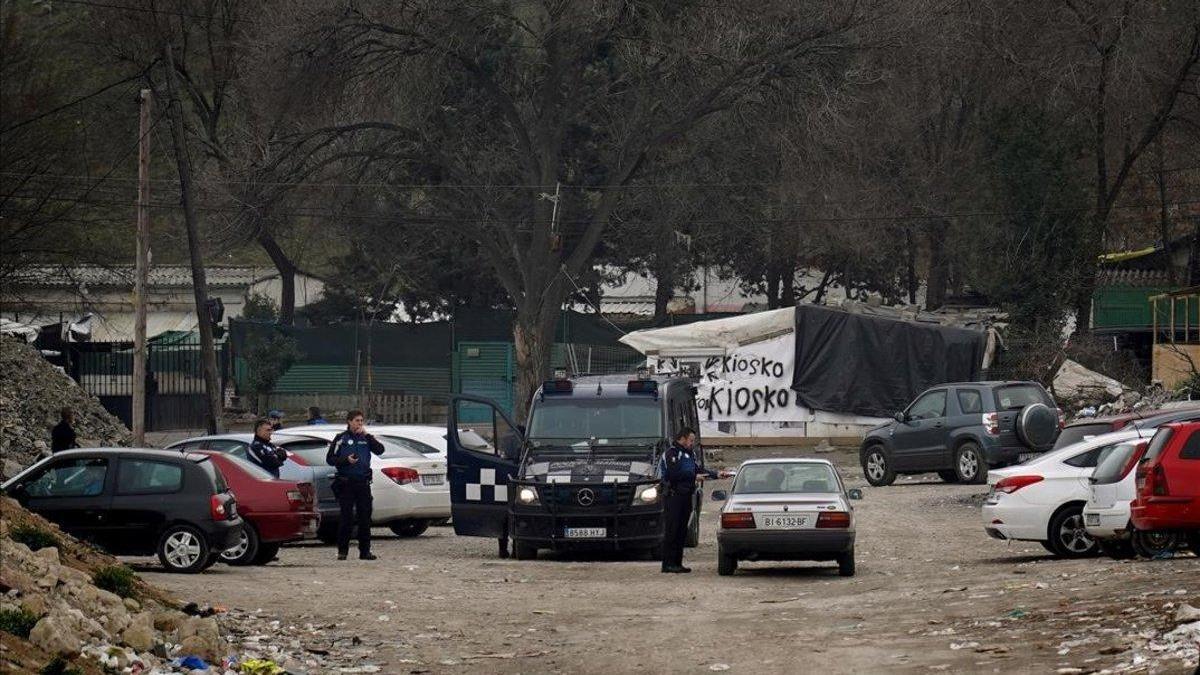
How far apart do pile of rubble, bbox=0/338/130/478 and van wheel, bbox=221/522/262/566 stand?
1278cm

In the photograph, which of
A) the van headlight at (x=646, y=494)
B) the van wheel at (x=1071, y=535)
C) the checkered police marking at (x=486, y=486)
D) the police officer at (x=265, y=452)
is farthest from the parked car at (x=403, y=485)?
the van wheel at (x=1071, y=535)

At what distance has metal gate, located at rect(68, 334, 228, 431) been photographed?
51250 mm

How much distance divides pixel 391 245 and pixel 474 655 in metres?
44.6

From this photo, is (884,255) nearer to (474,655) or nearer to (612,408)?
(612,408)

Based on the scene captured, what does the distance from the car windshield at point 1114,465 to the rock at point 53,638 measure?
1151 centimetres

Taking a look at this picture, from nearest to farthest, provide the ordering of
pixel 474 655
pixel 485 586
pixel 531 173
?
1. pixel 474 655
2. pixel 485 586
3. pixel 531 173

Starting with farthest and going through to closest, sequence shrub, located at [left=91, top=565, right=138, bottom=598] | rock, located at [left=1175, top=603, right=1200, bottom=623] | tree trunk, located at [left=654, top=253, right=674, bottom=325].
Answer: tree trunk, located at [left=654, top=253, right=674, bottom=325]
shrub, located at [left=91, top=565, right=138, bottom=598]
rock, located at [left=1175, top=603, right=1200, bottom=623]

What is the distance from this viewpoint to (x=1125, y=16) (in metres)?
49.2

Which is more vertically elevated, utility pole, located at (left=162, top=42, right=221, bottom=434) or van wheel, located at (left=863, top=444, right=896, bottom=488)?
utility pole, located at (left=162, top=42, right=221, bottom=434)

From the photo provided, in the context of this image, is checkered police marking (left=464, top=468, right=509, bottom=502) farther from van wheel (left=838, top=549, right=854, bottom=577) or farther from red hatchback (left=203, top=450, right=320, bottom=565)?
van wheel (left=838, top=549, right=854, bottom=577)

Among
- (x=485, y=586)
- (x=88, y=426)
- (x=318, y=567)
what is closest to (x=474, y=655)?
(x=485, y=586)

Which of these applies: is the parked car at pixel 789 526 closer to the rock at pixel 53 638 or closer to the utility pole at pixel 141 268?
the rock at pixel 53 638

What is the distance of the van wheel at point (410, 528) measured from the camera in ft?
86.5

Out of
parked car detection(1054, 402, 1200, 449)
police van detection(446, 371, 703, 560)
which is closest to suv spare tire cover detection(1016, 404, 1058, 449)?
parked car detection(1054, 402, 1200, 449)
